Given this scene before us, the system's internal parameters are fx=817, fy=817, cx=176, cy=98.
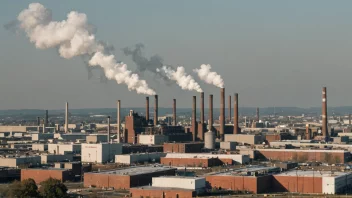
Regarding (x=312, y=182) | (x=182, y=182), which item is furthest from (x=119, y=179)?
(x=312, y=182)

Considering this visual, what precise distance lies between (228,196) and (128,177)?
8.17 meters

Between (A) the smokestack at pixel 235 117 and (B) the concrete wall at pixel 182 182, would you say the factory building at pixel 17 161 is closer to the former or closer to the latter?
(B) the concrete wall at pixel 182 182

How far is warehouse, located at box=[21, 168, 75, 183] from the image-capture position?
55875mm

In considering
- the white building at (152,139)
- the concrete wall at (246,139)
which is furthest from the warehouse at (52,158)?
the concrete wall at (246,139)

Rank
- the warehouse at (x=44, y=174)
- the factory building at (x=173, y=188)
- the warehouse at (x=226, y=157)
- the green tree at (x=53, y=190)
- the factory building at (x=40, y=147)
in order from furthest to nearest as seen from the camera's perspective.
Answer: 1. the factory building at (x=40, y=147)
2. the warehouse at (x=226, y=157)
3. the warehouse at (x=44, y=174)
4. the factory building at (x=173, y=188)
5. the green tree at (x=53, y=190)

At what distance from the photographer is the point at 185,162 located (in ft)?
228

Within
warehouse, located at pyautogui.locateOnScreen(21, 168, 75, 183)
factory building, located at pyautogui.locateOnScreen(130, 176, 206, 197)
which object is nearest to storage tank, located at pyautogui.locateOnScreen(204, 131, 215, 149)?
warehouse, located at pyautogui.locateOnScreen(21, 168, 75, 183)

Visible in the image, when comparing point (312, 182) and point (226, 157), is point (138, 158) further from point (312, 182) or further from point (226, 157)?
point (312, 182)

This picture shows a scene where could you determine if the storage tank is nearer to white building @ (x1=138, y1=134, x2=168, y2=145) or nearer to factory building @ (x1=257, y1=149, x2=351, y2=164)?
white building @ (x1=138, y1=134, x2=168, y2=145)

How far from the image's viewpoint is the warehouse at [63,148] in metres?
78.7

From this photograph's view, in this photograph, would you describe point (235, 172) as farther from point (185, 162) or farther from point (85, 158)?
point (85, 158)

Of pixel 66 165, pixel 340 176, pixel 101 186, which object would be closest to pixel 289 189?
pixel 340 176

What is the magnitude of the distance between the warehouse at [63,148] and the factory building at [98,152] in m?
5.50

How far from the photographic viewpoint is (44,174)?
56.1m
